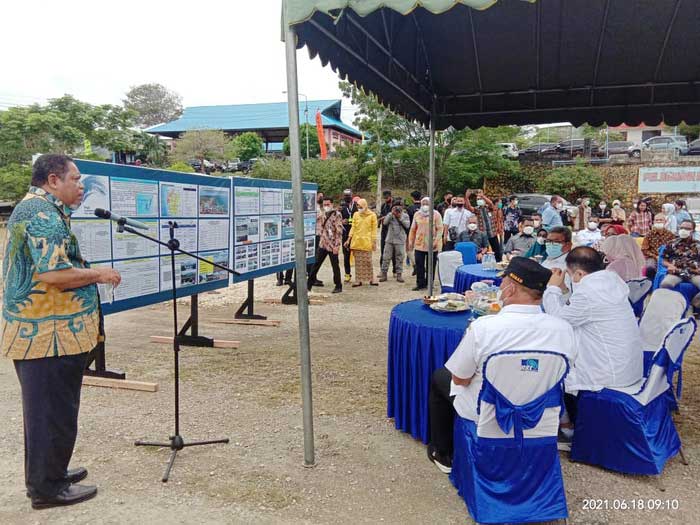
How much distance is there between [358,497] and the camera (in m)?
2.95

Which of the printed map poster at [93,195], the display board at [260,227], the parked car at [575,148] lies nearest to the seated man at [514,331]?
the printed map poster at [93,195]

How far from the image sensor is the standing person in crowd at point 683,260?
7145mm

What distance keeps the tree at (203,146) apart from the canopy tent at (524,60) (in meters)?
30.7

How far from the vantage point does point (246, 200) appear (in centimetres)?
657

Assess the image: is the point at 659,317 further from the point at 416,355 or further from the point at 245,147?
the point at 245,147

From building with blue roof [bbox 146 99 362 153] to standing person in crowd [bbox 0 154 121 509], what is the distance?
39.2 meters

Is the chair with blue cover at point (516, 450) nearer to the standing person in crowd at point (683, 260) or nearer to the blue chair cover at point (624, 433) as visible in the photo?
the blue chair cover at point (624, 433)

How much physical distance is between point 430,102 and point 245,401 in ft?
15.3

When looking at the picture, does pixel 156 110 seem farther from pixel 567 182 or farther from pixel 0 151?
pixel 567 182

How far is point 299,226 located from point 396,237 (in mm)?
7036

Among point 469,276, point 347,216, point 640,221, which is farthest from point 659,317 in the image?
point 640,221

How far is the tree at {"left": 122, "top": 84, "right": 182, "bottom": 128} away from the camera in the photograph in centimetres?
6122

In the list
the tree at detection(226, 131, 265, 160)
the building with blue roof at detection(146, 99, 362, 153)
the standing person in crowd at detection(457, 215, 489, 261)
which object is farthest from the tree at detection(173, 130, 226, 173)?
the standing person in crowd at detection(457, 215, 489, 261)

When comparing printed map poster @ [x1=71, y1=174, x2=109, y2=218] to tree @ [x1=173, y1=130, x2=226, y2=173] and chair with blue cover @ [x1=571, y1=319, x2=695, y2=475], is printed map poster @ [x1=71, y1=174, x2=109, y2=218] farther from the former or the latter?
tree @ [x1=173, y1=130, x2=226, y2=173]
